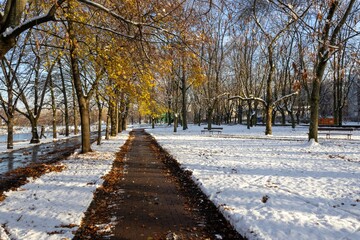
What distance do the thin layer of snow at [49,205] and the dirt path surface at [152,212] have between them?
263 mm

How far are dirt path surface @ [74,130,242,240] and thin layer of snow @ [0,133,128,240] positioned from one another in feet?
0.86

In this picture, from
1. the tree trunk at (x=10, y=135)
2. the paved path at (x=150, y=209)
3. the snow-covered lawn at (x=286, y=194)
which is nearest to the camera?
the snow-covered lawn at (x=286, y=194)

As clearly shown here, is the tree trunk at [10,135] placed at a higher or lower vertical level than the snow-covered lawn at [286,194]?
higher

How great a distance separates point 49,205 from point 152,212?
218 centimetres

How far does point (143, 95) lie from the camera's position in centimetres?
1080

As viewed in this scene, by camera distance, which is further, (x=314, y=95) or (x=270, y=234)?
(x=314, y=95)

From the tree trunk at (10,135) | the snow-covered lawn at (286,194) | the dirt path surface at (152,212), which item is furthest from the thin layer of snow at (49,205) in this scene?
the tree trunk at (10,135)

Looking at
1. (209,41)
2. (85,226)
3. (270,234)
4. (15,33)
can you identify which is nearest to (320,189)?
(270,234)

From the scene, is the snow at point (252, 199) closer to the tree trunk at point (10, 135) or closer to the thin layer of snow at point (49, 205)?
the thin layer of snow at point (49, 205)

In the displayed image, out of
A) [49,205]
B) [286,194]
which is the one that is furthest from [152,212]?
[286,194]

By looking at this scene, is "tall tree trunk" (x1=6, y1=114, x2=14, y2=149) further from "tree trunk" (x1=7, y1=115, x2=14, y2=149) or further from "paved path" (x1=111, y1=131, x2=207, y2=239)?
"paved path" (x1=111, y1=131, x2=207, y2=239)

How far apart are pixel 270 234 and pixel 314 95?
14007 millimetres

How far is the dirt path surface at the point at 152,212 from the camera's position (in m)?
4.93

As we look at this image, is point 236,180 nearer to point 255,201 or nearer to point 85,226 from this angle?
point 255,201
